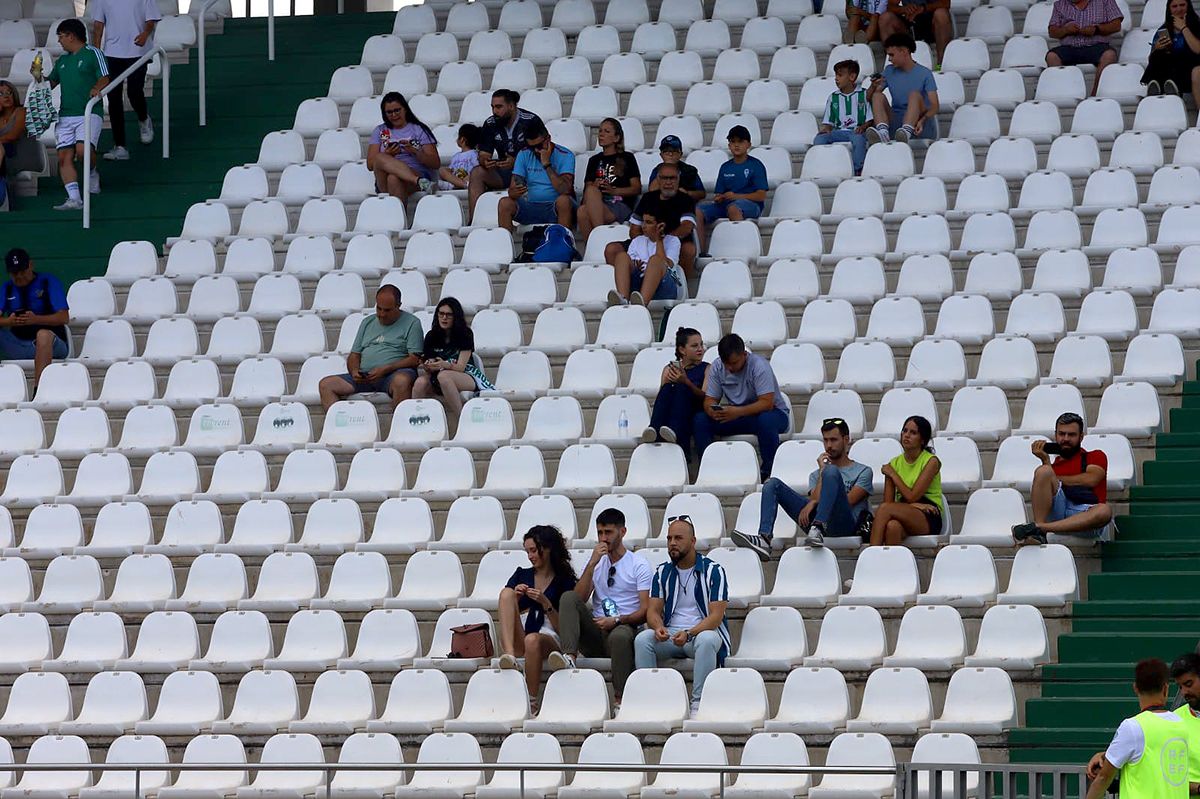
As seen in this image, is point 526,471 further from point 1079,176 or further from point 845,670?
point 1079,176

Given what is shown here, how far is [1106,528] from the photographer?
470 inches

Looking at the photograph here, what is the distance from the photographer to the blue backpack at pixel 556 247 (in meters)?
15.4

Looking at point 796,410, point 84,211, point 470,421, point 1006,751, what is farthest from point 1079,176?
point 84,211

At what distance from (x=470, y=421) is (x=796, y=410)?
6.59 feet

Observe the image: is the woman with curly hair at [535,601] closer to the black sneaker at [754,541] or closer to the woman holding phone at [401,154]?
the black sneaker at [754,541]

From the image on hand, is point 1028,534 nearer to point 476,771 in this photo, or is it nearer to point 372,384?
point 476,771

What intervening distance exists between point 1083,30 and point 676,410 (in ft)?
18.3

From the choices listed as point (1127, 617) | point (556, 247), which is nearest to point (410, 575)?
point (556, 247)

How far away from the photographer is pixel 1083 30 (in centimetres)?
1664

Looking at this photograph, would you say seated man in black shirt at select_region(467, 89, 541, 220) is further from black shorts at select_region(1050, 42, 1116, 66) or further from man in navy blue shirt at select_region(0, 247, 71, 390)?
black shorts at select_region(1050, 42, 1116, 66)

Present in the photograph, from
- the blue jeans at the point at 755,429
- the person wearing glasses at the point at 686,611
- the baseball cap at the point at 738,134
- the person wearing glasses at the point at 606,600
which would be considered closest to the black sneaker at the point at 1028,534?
the person wearing glasses at the point at 686,611

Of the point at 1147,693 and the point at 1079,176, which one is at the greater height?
the point at 1079,176

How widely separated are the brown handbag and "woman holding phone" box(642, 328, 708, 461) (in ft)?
6.02

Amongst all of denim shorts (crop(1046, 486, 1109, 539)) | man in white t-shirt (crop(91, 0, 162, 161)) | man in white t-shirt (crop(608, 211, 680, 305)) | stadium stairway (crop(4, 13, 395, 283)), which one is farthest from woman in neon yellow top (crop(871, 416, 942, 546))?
man in white t-shirt (crop(91, 0, 162, 161))
